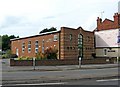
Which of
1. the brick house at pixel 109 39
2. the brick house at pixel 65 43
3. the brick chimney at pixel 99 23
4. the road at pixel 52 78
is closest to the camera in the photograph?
the road at pixel 52 78

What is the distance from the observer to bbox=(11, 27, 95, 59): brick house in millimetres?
47750

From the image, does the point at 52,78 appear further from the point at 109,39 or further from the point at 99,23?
the point at 99,23

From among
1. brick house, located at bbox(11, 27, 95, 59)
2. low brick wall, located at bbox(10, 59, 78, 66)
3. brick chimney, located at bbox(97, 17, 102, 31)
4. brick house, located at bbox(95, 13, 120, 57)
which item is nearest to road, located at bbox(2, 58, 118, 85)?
low brick wall, located at bbox(10, 59, 78, 66)

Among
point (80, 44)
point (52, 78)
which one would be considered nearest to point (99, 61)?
point (80, 44)

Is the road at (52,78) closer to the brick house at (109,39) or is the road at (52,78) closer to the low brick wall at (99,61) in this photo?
the low brick wall at (99,61)

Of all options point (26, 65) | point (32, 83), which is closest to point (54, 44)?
point (26, 65)

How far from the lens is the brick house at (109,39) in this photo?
193 feet

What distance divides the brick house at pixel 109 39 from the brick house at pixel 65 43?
16.7 ft

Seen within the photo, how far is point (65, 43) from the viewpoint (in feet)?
156

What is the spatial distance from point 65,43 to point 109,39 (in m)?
16.9

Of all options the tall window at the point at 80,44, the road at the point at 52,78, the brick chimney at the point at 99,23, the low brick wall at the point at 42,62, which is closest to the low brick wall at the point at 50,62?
the low brick wall at the point at 42,62

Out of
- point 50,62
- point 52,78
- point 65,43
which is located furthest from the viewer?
point 65,43

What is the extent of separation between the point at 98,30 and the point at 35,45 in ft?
60.6

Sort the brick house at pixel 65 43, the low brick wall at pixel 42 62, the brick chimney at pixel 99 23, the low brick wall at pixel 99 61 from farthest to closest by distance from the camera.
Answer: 1. the brick chimney at pixel 99 23
2. the brick house at pixel 65 43
3. the low brick wall at pixel 99 61
4. the low brick wall at pixel 42 62
